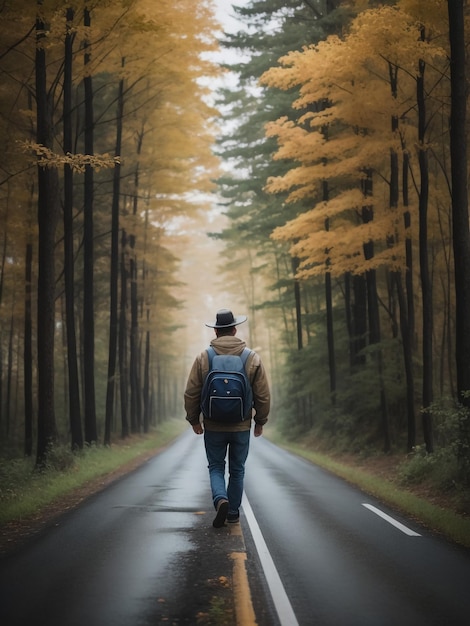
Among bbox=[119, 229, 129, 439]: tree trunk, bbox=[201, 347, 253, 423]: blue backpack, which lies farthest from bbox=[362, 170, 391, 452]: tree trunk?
bbox=[119, 229, 129, 439]: tree trunk

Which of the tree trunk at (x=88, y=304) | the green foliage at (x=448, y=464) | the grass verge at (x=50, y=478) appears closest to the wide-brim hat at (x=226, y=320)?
the grass verge at (x=50, y=478)

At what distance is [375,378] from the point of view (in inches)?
778

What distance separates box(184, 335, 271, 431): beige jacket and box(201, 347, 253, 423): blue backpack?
85mm

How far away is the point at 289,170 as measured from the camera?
74.5 feet

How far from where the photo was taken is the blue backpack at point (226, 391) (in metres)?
6.66

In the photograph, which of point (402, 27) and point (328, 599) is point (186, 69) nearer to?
point (402, 27)

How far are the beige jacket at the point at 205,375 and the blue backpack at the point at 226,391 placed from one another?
0.28 feet

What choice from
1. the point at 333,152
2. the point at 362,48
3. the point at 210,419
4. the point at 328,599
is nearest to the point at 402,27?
the point at 362,48

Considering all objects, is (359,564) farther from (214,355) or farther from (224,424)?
(214,355)

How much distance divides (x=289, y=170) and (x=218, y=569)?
Answer: 61.9ft

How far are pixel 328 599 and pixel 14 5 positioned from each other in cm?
1162

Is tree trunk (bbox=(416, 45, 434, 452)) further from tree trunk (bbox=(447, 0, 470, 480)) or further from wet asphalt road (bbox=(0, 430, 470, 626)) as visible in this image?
wet asphalt road (bbox=(0, 430, 470, 626))

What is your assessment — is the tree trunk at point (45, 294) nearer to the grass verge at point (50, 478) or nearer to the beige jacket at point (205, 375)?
the grass verge at point (50, 478)

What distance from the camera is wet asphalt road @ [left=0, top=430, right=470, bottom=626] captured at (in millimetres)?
4547
